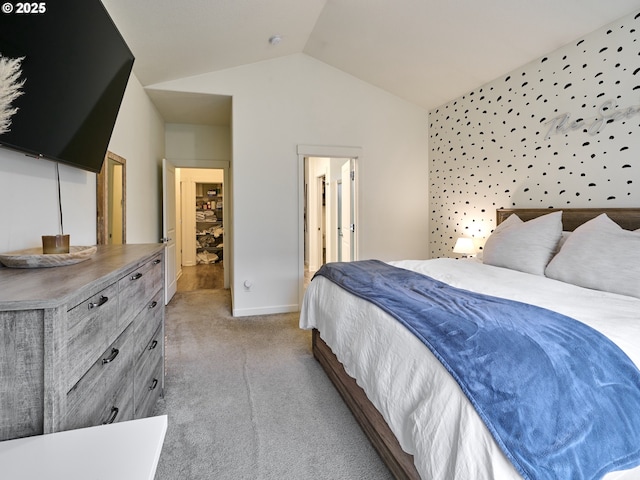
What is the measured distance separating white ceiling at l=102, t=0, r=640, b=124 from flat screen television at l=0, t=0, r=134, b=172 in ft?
2.15

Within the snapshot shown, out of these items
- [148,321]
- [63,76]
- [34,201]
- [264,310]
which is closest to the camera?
[63,76]

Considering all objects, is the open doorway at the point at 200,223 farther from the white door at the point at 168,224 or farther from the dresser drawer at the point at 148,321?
the dresser drawer at the point at 148,321

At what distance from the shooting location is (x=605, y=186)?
2527 millimetres

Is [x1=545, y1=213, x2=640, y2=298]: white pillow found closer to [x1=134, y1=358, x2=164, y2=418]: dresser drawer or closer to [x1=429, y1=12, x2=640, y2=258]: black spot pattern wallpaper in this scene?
Answer: [x1=429, y1=12, x2=640, y2=258]: black spot pattern wallpaper

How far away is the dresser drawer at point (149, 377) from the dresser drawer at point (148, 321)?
5 cm

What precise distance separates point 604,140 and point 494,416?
270 cm

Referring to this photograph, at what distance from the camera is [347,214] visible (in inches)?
187

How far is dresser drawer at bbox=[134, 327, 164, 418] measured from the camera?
1568 mm

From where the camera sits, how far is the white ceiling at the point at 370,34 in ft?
8.16

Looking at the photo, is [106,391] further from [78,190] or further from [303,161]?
[303,161]

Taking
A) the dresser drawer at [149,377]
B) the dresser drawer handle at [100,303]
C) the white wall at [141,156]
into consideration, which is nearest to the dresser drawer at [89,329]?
the dresser drawer handle at [100,303]

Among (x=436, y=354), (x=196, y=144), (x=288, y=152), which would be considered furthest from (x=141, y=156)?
(x=436, y=354)

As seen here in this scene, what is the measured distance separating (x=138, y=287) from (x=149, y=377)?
58cm

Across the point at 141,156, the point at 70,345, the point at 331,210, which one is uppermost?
the point at 141,156
